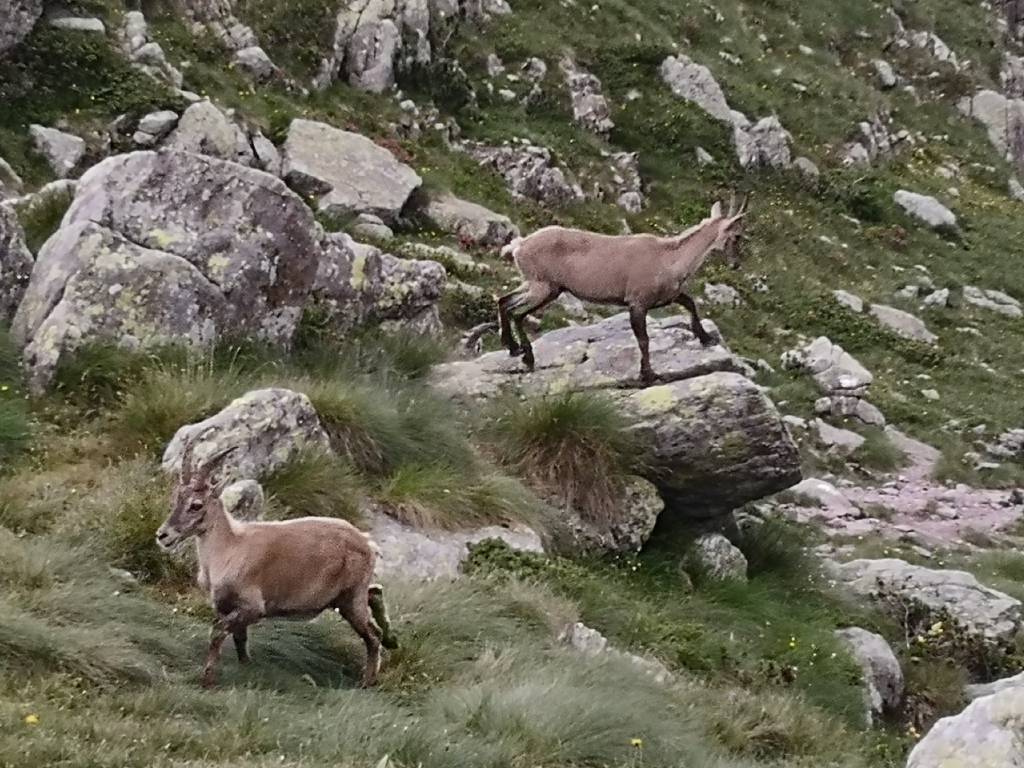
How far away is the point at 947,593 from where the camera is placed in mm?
12023

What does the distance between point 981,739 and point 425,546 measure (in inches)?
195

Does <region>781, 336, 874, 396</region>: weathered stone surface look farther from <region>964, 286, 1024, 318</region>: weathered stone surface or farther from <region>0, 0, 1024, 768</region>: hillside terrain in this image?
<region>964, 286, 1024, 318</region>: weathered stone surface

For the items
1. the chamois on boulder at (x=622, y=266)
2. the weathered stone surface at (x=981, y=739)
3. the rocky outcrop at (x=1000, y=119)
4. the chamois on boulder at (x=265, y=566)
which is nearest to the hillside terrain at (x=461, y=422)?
the weathered stone surface at (x=981, y=739)

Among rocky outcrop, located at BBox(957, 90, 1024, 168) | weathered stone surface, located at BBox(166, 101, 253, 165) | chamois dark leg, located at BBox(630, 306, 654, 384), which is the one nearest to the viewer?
chamois dark leg, located at BBox(630, 306, 654, 384)

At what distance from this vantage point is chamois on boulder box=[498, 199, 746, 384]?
11.4 metres

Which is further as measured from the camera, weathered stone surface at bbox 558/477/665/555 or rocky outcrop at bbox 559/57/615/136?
rocky outcrop at bbox 559/57/615/136

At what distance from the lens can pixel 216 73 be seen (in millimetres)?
19656

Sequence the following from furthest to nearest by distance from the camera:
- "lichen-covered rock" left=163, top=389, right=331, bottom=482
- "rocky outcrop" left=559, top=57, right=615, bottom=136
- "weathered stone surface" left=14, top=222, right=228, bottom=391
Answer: "rocky outcrop" left=559, top=57, right=615, bottom=136
"weathered stone surface" left=14, top=222, right=228, bottom=391
"lichen-covered rock" left=163, top=389, right=331, bottom=482

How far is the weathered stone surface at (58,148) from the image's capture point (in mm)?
16234

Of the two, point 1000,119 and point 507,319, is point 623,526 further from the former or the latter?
point 1000,119

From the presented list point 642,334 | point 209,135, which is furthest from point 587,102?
point 642,334

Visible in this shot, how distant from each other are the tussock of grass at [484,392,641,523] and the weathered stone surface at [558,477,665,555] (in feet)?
0.36

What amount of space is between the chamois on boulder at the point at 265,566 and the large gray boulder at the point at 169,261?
4.24 metres

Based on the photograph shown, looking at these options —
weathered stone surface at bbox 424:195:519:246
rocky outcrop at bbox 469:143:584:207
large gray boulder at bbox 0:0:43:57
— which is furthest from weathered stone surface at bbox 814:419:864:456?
large gray boulder at bbox 0:0:43:57
